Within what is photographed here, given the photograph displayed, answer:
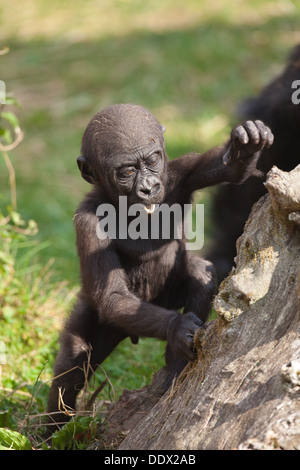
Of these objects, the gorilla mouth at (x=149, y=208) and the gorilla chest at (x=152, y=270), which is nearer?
the gorilla mouth at (x=149, y=208)

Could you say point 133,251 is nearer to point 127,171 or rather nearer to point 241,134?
point 127,171

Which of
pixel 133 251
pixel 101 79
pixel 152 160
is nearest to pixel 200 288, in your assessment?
pixel 133 251

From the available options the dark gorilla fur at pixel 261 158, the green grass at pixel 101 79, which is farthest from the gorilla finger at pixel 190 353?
the dark gorilla fur at pixel 261 158

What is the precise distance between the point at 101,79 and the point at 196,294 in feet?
24.7

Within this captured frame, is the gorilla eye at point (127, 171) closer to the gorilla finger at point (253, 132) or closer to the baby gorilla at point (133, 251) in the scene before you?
the baby gorilla at point (133, 251)

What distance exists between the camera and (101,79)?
433 inches

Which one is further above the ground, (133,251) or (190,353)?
(133,251)

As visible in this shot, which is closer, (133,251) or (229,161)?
(229,161)

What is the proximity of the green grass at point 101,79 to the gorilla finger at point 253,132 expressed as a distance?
2.39 metres

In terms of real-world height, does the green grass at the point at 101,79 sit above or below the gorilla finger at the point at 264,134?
below

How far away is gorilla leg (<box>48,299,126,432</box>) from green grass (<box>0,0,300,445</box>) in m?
1.10

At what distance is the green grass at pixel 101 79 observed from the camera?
6.95m

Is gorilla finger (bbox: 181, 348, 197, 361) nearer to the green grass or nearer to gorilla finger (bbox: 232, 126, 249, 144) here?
gorilla finger (bbox: 232, 126, 249, 144)
